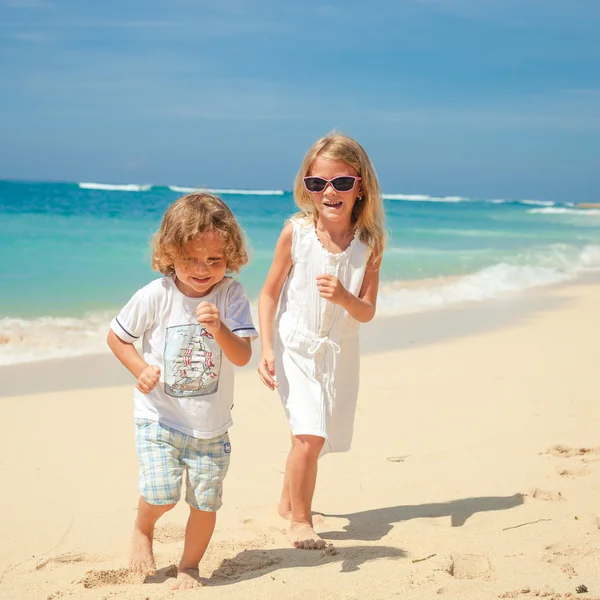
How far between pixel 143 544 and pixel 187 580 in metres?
0.25

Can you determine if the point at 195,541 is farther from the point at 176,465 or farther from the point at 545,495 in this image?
the point at 545,495

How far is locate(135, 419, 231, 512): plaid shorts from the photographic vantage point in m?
3.04

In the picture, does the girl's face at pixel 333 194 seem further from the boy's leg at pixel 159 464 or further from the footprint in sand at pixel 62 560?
the footprint in sand at pixel 62 560

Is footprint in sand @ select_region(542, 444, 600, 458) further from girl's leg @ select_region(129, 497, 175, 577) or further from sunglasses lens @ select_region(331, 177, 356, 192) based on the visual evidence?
girl's leg @ select_region(129, 497, 175, 577)

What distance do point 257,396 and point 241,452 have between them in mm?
1260

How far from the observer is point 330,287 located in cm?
345

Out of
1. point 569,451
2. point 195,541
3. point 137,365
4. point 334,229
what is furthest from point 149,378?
point 569,451

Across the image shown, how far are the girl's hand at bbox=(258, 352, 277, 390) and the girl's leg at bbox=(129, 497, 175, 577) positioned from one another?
2.35 ft

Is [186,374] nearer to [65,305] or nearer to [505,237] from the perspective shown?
[65,305]

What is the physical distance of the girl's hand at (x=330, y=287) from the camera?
11.3ft

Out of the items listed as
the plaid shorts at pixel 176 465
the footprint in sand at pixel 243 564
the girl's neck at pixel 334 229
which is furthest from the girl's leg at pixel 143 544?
the girl's neck at pixel 334 229

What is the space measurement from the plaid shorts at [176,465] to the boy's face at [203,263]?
1.75 feet

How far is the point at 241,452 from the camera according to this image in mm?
4941

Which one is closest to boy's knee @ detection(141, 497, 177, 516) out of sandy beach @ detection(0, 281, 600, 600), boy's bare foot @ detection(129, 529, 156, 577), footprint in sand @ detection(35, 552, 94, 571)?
boy's bare foot @ detection(129, 529, 156, 577)
